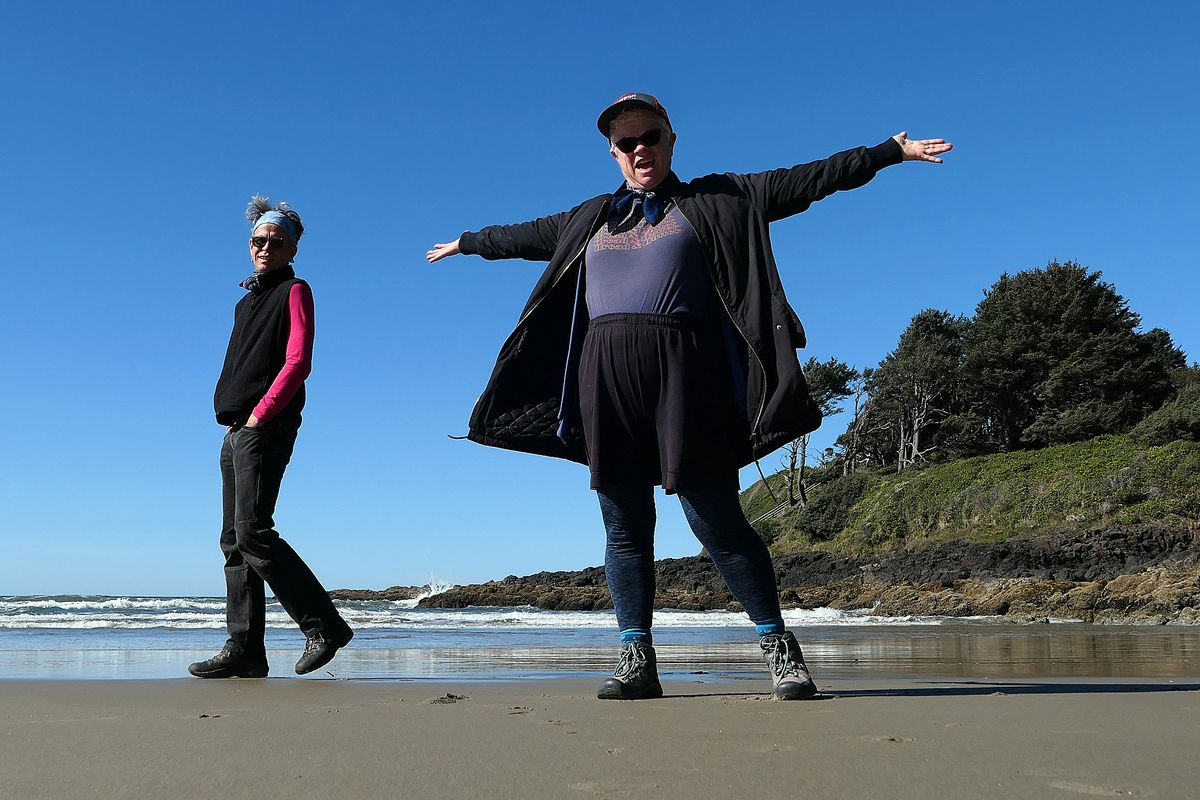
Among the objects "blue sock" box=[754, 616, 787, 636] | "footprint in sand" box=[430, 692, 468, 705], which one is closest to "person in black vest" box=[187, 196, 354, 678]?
"footprint in sand" box=[430, 692, 468, 705]

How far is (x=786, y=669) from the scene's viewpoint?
2.82m

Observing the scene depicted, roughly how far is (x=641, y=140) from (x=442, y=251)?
3.08 ft

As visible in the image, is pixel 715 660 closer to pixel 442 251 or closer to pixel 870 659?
pixel 870 659

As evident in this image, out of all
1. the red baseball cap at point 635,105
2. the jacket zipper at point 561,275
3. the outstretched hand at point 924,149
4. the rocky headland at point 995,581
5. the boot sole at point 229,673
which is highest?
the red baseball cap at point 635,105

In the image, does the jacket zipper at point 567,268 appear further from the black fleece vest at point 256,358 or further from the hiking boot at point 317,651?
the hiking boot at point 317,651

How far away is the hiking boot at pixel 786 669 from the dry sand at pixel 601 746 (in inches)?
2.7

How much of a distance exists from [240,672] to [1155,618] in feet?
41.7

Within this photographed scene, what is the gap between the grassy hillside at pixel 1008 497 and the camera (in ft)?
78.6

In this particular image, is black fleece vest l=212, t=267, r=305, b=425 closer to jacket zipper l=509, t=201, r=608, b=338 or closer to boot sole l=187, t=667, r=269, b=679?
boot sole l=187, t=667, r=269, b=679

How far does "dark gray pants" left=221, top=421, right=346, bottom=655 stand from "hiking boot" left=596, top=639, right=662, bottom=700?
Result: 1.48 meters

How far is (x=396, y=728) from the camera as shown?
7.07ft

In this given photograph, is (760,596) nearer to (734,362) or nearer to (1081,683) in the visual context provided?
(734,362)

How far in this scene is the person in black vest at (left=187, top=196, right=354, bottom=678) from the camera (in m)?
3.76

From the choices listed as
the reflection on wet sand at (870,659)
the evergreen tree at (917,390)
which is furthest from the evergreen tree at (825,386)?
the reflection on wet sand at (870,659)
